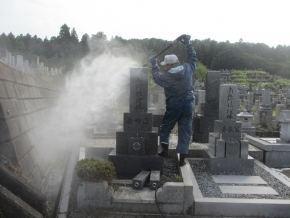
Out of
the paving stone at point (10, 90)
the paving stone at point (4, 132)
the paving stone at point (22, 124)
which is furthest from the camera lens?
the paving stone at point (22, 124)

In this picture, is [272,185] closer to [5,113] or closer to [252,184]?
[252,184]

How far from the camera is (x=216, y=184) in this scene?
6004 millimetres

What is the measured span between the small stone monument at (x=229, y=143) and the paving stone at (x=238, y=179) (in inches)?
14.2

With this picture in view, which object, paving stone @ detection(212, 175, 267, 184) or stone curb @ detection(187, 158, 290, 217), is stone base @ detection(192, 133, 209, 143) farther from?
stone curb @ detection(187, 158, 290, 217)

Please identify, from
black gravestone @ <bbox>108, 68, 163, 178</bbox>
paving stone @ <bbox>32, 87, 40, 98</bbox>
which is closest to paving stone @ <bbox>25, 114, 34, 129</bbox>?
paving stone @ <bbox>32, 87, 40, 98</bbox>

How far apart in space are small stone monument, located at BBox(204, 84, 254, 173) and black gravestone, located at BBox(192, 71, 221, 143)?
2.51 metres

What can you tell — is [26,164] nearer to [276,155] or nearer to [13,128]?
[13,128]

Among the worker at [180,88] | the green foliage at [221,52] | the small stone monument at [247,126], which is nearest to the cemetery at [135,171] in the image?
the worker at [180,88]

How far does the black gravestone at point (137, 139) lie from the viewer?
617cm

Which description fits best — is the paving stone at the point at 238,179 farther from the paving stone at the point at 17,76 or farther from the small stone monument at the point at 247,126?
the small stone monument at the point at 247,126

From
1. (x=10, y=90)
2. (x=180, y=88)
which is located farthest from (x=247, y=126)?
(x=10, y=90)

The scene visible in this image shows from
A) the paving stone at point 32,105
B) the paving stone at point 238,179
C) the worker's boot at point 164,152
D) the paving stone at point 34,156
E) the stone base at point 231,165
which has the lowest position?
the paving stone at point 238,179

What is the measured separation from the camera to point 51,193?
5016 millimetres

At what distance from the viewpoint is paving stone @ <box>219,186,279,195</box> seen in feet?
18.1
